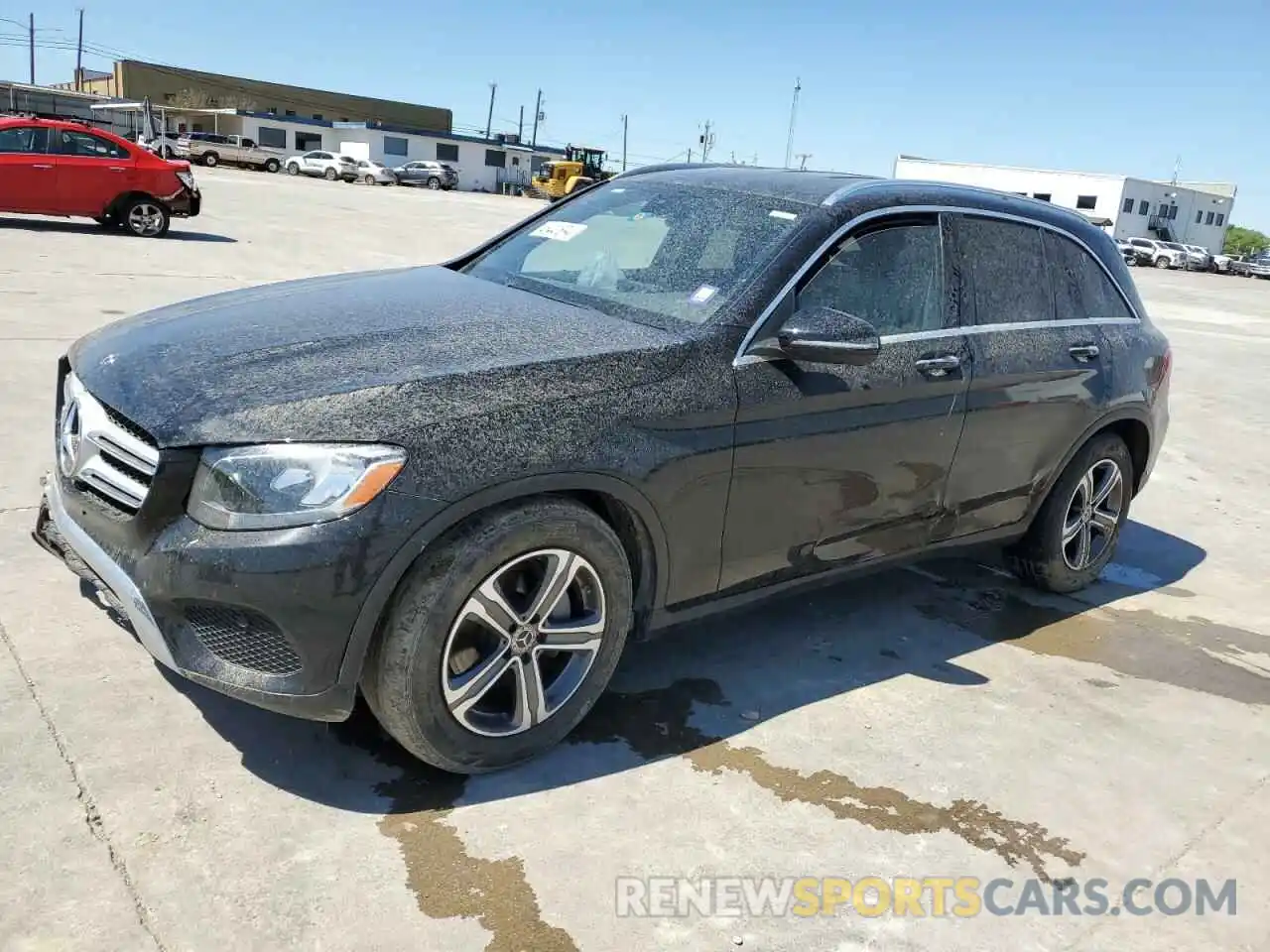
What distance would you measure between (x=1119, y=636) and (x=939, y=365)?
66.7 inches

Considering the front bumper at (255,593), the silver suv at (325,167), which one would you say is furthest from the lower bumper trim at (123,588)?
the silver suv at (325,167)

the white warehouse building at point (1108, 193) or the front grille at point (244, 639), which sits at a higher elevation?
the white warehouse building at point (1108, 193)

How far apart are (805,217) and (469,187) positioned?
7452 centimetres

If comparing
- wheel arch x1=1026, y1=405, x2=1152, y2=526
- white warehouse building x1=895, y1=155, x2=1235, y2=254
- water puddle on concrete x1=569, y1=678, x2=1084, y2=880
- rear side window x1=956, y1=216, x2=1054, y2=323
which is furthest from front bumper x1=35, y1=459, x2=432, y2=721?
white warehouse building x1=895, y1=155, x2=1235, y2=254

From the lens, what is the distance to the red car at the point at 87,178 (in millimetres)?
14617

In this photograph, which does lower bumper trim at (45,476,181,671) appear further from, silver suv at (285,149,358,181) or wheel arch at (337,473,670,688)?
silver suv at (285,149,358,181)

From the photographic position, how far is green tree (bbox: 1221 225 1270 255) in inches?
4783

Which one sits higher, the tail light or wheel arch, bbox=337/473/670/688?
the tail light

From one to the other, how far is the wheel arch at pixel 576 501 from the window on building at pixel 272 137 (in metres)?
77.2

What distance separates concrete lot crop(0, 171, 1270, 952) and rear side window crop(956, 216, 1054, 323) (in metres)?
1.36

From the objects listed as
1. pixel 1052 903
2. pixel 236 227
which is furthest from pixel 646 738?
pixel 236 227

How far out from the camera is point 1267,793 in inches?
132

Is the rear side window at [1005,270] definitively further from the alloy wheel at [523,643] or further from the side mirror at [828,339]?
the alloy wheel at [523,643]

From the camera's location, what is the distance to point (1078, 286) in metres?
4.56
